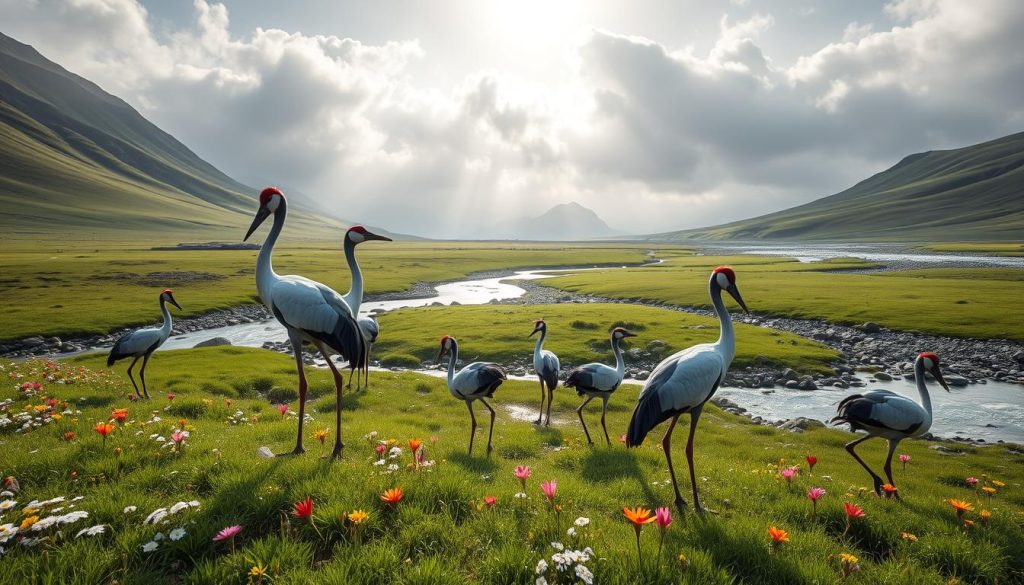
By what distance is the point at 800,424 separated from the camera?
54.6ft

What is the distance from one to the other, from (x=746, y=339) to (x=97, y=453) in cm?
3266

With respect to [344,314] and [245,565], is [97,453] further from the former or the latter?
[245,565]

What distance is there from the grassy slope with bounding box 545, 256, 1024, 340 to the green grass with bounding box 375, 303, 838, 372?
1056 centimetres

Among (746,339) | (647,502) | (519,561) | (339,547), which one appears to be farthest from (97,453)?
(746,339)

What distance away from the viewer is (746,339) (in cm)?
3061

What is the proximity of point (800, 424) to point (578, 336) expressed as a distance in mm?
16654

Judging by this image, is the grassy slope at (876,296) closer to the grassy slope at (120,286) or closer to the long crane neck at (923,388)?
the long crane neck at (923,388)

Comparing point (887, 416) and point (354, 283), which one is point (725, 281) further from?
point (354, 283)

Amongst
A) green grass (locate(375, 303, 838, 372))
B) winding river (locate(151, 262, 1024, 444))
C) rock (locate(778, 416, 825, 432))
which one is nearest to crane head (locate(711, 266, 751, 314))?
winding river (locate(151, 262, 1024, 444))

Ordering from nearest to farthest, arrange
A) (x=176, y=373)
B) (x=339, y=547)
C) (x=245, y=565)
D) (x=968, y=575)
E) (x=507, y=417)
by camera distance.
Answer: (x=245, y=565), (x=339, y=547), (x=968, y=575), (x=507, y=417), (x=176, y=373)

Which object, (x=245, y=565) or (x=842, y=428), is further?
(x=842, y=428)

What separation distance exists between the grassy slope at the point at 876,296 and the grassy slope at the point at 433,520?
3227 centimetres

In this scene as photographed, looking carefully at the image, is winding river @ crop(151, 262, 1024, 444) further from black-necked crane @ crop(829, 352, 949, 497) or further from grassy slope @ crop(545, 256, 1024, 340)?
grassy slope @ crop(545, 256, 1024, 340)

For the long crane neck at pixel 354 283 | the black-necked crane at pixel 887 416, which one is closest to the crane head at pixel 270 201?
the long crane neck at pixel 354 283
